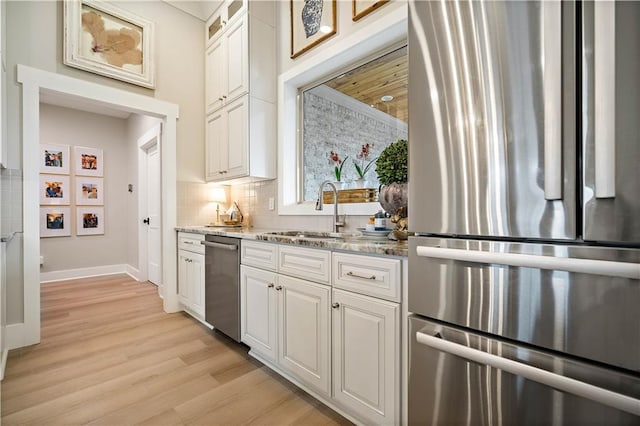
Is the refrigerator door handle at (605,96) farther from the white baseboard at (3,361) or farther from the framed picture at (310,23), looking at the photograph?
the white baseboard at (3,361)

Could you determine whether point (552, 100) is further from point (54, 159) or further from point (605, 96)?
point (54, 159)

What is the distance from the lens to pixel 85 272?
4.79 m

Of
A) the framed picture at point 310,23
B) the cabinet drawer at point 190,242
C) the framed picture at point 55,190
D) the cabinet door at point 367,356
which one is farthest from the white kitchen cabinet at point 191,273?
the framed picture at point 55,190

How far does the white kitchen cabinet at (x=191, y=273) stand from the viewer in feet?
8.78

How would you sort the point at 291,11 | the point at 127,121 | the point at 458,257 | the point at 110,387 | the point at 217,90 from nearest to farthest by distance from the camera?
the point at 458,257
the point at 110,387
the point at 291,11
the point at 217,90
the point at 127,121

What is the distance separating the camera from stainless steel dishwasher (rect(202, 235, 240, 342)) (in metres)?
2.19

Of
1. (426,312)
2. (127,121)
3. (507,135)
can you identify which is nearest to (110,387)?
(426,312)

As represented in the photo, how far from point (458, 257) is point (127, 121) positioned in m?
5.89

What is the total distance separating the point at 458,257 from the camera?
947mm

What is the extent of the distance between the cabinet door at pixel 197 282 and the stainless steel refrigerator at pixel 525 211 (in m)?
2.08

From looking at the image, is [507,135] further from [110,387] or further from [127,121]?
[127,121]

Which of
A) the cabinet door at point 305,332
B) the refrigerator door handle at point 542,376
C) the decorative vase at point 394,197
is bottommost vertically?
the cabinet door at point 305,332

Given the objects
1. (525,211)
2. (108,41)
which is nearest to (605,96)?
(525,211)

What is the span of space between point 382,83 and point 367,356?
1845mm
